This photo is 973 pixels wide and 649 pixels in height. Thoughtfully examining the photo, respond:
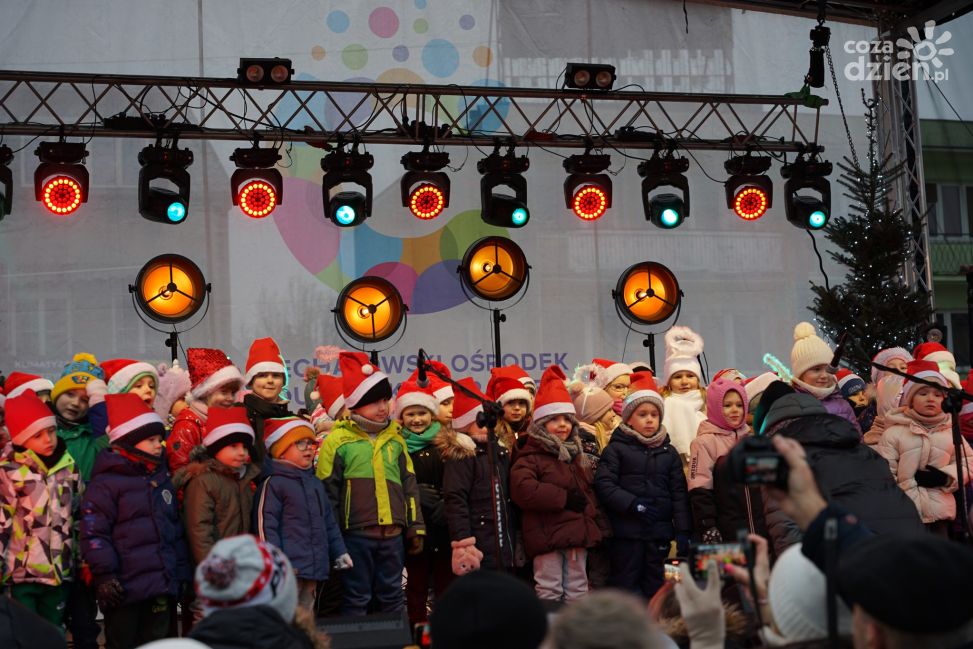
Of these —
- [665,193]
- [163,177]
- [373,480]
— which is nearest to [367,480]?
[373,480]

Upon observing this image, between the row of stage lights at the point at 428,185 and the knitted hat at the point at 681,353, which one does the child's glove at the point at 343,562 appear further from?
the row of stage lights at the point at 428,185

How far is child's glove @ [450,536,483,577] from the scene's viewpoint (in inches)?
245

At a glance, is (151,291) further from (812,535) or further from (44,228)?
(812,535)

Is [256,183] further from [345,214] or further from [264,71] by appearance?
[264,71]

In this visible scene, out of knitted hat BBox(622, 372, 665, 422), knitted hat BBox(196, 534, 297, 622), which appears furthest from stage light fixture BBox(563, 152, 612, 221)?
knitted hat BBox(196, 534, 297, 622)

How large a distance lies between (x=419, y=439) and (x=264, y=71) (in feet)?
10.5

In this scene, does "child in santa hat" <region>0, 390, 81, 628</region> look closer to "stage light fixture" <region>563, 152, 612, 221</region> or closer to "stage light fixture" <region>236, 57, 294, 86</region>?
"stage light fixture" <region>236, 57, 294, 86</region>

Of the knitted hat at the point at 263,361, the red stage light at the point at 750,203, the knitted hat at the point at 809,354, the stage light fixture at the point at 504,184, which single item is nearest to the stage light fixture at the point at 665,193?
the red stage light at the point at 750,203

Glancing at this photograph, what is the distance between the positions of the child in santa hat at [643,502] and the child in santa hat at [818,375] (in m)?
0.82

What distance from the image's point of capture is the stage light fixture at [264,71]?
852cm

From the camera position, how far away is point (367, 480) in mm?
6156

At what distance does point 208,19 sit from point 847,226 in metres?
5.21

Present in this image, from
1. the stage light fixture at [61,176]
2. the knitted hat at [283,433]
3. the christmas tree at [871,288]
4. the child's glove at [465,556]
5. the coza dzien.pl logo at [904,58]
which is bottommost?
the child's glove at [465,556]

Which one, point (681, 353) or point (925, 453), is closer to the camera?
point (925, 453)
